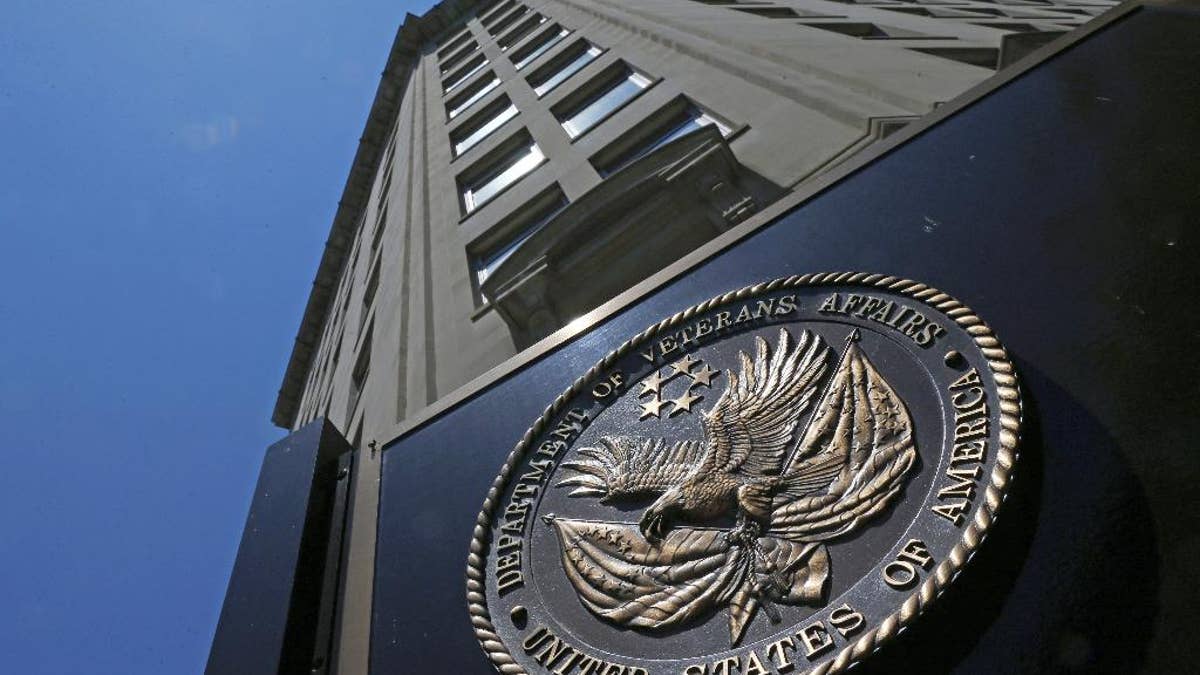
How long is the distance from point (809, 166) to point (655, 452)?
5.79 metres

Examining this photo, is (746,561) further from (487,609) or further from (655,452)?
(487,609)

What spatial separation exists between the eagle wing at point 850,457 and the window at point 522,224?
31.0 feet

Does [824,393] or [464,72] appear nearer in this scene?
[824,393]

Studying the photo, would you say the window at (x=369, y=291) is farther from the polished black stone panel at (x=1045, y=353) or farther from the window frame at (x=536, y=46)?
the polished black stone panel at (x=1045, y=353)

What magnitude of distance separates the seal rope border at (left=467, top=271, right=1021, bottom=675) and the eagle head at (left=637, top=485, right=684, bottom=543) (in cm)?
72

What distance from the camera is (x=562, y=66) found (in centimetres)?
1970

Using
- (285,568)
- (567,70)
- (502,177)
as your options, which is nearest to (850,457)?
(285,568)

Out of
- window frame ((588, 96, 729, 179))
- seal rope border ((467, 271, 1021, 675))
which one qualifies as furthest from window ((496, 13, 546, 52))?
seal rope border ((467, 271, 1021, 675))

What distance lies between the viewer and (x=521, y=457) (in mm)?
4020

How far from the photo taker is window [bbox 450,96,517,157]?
62.4ft

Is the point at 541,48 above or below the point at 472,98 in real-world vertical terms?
below

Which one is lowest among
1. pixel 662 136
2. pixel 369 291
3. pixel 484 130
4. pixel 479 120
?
pixel 662 136

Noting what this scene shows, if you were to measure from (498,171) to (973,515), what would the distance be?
1447cm

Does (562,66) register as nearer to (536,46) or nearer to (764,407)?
(536,46)
